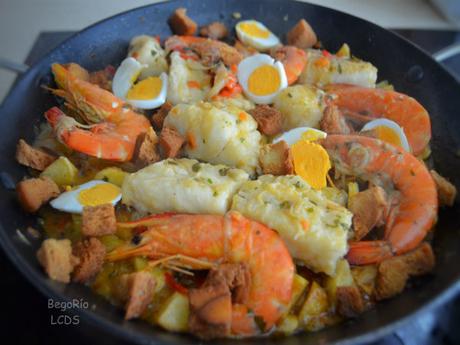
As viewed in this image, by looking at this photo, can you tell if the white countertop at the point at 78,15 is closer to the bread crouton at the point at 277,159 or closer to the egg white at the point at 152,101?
the egg white at the point at 152,101

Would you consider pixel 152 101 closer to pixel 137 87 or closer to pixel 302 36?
pixel 137 87

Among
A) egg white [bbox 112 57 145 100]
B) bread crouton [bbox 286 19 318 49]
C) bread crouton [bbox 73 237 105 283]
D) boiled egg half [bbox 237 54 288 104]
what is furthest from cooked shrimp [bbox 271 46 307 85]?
bread crouton [bbox 73 237 105 283]

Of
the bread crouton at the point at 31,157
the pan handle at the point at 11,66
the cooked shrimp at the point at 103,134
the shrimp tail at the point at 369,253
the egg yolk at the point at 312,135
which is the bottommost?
the shrimp tail at the point at 369,253

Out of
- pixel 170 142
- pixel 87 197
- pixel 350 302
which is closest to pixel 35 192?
pixel 87 197

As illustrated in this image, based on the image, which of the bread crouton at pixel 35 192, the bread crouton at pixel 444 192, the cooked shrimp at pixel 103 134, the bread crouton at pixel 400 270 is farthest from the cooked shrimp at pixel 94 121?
the bread crouton at pixel 444 192

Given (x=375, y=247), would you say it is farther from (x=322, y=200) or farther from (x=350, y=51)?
(x=350, y=51)
